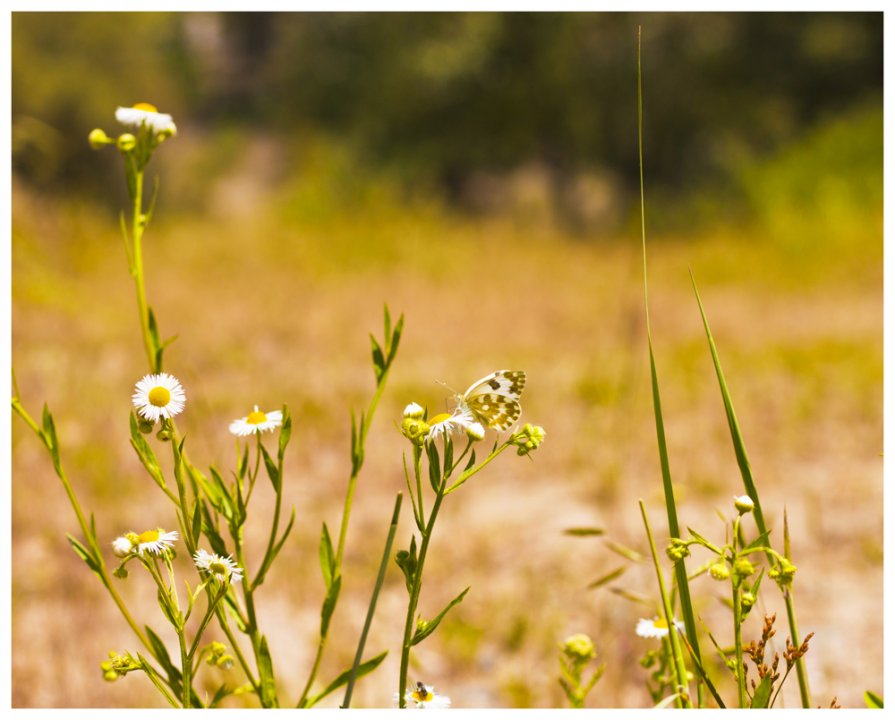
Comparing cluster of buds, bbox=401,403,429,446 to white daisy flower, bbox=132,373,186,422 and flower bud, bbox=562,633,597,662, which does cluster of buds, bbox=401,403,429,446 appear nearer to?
white daisy flower, bbox=132,373,186,422

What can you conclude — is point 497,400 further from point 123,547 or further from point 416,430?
point 123,547

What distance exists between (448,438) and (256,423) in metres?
0.17

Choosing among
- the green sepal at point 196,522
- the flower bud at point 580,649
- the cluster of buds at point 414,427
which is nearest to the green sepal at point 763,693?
the flower bud at point 580,649

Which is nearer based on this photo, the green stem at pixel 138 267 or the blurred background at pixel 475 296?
the green stem at pixel 138 267

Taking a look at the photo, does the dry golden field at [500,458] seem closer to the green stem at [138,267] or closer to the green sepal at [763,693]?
the green stem at [138,267]

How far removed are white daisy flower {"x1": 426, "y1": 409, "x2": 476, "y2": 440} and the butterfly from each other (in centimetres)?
1

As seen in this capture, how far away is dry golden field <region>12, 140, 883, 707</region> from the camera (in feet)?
5.43

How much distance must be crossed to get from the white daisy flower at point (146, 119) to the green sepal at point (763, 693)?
63 centimetres

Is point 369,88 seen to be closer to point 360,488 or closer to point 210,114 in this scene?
point 210,114

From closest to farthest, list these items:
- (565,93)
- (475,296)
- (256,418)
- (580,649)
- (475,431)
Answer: (475,431)
(256,418)
(580,649)
(475,296)
(565,93)

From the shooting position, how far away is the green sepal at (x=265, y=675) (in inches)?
28.1

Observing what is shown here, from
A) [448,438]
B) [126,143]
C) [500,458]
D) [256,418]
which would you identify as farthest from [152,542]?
[500,458]

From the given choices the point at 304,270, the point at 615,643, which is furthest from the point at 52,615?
the point at 304,270

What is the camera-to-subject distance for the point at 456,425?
2.10ft
